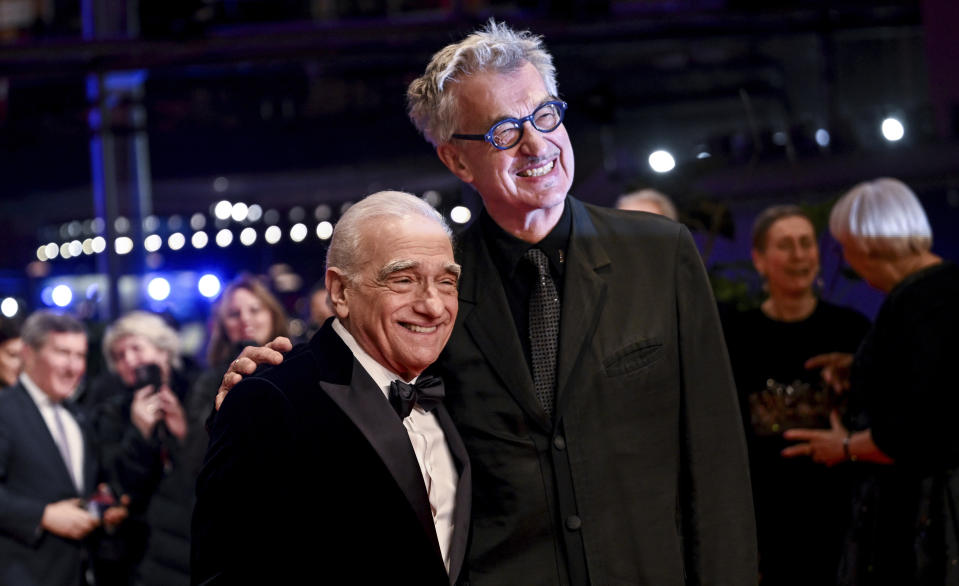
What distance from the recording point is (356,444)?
1.74m

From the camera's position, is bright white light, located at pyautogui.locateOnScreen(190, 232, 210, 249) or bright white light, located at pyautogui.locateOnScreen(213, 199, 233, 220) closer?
bright white light, located at pyautogui.locateOnScreen(213, 199, 233, 220)

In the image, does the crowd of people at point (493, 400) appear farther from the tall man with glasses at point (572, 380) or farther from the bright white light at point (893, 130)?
the bright white light at point (893, 130)

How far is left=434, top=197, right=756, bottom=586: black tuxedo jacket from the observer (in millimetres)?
1864

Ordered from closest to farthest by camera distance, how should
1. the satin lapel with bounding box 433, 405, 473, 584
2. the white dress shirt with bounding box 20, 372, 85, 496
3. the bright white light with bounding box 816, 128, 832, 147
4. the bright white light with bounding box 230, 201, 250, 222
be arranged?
the satin lapel with bounding box 433, 405, 473, 584 < the white dress shirt with bounding box 20, 372, 85, 496 < the bright white light with bounding box 816, 128, 832, 147 < the bright white light with bounding box 230, 201, 250, 222

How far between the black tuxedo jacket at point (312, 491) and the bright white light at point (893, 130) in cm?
591

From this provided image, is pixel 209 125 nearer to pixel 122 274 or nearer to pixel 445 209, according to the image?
pixel 122 274

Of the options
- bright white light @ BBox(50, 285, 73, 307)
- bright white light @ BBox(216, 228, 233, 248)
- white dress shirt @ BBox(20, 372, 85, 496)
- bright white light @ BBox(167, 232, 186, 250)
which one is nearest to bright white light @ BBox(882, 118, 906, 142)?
white dress shirt @ BBox(20, 372, 85, 496)

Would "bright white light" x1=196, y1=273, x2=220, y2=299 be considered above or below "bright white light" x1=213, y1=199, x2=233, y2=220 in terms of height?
below

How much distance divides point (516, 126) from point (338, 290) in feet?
1.52

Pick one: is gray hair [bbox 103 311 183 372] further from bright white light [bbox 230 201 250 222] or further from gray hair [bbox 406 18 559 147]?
bright white light [bbox 230 201 250 222]

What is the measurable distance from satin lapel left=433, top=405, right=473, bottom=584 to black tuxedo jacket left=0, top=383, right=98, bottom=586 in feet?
8.76

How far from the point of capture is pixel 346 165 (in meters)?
12.2

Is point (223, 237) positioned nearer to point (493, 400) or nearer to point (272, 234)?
point (272, 234)

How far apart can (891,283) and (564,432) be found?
1.84 metres
